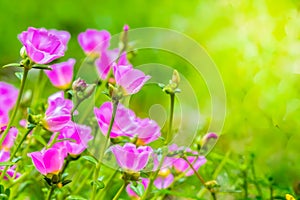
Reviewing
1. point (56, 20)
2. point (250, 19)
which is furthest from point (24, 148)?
point (56, 20)

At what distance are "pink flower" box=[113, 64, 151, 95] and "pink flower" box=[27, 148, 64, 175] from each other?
11 centimetres

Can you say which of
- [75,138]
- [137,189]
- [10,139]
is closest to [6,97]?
[10,139]

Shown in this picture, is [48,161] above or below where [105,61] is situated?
below

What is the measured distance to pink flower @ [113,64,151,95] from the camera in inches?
25.6

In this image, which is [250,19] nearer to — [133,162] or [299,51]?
[299,51]

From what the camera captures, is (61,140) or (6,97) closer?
(61,140)

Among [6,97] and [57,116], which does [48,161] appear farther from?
[6,97]

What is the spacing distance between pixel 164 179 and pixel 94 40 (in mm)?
254

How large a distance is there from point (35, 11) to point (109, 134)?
2.09 metres

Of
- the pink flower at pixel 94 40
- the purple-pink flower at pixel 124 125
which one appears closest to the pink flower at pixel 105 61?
the pink flower at pixel 94 40

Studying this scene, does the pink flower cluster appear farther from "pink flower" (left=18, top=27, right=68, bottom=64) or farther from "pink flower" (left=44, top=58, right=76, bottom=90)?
"pink flower" (left=44, top=58, right=76, bottom=90)

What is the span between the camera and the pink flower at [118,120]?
687mm

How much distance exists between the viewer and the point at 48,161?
0.65 metres

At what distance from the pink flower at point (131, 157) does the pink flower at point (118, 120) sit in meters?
0.04
